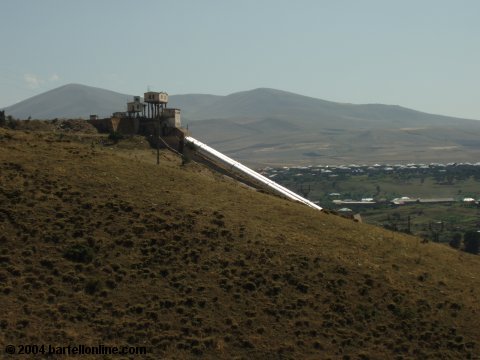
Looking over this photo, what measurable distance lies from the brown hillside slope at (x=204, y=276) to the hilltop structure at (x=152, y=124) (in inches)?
1115

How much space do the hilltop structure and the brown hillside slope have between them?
92.9ft

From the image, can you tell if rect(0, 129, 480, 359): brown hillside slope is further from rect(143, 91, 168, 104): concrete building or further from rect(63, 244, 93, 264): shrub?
rect(143, 91, 168, 104): concrete building

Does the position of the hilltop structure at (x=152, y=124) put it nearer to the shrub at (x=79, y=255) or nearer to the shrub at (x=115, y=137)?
the shrub at (x=115, y=137)

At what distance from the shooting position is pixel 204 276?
A: 38875 mm

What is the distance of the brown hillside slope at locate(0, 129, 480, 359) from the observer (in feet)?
110

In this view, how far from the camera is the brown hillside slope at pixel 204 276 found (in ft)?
110

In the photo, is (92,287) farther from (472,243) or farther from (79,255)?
(472,243)

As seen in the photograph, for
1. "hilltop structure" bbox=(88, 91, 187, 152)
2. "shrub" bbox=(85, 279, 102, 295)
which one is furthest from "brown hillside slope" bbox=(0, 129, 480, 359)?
"hilltop structure" bbox=(88, 91, 187, 152)

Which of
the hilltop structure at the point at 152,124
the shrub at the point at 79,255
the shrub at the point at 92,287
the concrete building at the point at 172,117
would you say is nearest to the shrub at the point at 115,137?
the hilltop structure at the point at 152,124

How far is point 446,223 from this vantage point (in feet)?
529

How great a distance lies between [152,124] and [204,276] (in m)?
47.9

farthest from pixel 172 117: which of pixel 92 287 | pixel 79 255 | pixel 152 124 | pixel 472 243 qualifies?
pixel 472 243

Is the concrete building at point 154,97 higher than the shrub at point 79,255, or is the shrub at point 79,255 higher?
the concrete building at point 154,97

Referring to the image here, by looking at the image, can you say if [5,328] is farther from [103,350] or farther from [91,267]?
[91,267]
